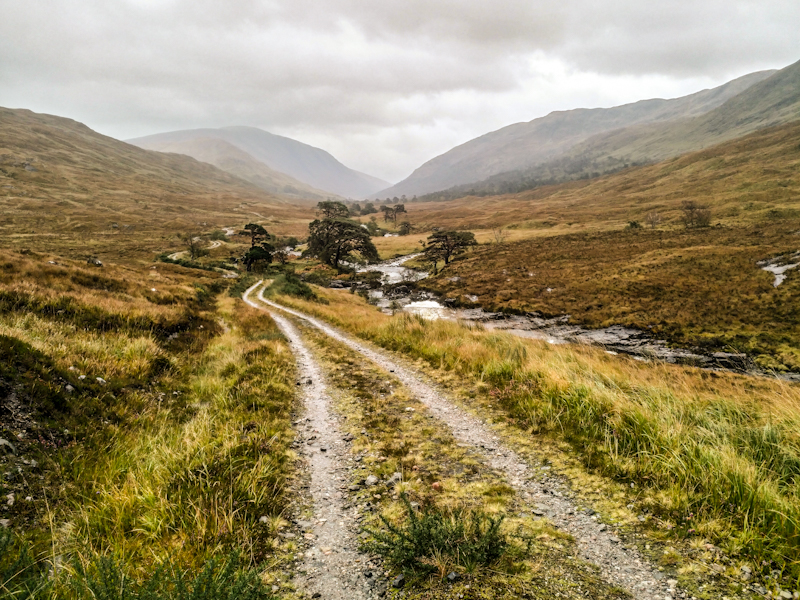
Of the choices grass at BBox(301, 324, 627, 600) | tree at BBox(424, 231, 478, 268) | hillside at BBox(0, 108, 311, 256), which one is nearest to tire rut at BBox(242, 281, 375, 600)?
grass at BBox(301, 324, 627, 600)

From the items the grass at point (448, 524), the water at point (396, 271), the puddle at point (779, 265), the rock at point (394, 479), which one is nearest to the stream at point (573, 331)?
the puddle at point (779, 265)

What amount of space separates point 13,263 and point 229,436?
18.8 metres

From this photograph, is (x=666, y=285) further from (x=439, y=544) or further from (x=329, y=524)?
(x=329, y=524)

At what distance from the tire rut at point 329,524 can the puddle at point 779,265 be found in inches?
Result: 1907

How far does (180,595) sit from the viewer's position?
107 inches

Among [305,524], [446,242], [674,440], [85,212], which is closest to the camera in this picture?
[305,524]

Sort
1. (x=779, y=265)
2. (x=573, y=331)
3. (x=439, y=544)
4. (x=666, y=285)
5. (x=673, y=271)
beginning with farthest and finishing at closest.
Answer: (x=673, y=271) → (x=779, y=265) → (x=666, y=285) → (x=573, y=331) → (x=439, y=544)

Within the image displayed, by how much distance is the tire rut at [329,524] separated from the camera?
3.51 meters

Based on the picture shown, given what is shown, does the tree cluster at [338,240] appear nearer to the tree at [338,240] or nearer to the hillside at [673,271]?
the tree at [338,240]

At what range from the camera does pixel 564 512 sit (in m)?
4.62

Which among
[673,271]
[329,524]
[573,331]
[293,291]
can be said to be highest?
[673,271]

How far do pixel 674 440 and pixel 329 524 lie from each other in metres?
5.49

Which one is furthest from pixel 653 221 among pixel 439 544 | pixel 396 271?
pixel 439 544

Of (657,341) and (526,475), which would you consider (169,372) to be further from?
(657,341)
